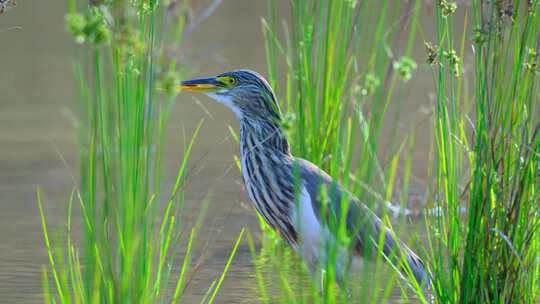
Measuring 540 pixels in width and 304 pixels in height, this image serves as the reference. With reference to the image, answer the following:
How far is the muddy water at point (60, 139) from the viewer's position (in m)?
5.48

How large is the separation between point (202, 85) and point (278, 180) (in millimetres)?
558

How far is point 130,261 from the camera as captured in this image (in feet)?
10.9

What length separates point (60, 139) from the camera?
9344 mm

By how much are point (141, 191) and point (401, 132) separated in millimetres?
6313

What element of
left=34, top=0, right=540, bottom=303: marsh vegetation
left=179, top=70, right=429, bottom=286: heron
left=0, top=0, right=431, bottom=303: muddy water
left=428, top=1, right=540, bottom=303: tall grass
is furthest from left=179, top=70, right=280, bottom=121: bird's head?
left=428, top=1, right=540, bottom=303: tall grass

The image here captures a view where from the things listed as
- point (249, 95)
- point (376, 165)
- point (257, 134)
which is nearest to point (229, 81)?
point (249, 95)

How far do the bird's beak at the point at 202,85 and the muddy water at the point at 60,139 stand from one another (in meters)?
0.22

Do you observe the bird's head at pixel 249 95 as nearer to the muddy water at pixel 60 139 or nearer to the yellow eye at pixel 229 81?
the yellow eye at pixel 229 81

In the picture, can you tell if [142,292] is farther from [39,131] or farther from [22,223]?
[39,131]

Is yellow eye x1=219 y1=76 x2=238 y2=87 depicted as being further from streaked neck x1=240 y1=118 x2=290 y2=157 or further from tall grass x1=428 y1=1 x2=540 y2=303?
tall grass x1=428 y1=1 x2=540 y2=303

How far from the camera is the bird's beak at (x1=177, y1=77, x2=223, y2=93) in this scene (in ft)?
16.2

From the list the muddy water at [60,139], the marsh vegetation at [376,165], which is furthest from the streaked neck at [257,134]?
the marsh vegetation at [376,165]

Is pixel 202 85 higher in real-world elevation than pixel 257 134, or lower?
higher

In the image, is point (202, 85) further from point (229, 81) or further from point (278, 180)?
point (278, 180)
